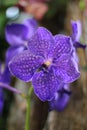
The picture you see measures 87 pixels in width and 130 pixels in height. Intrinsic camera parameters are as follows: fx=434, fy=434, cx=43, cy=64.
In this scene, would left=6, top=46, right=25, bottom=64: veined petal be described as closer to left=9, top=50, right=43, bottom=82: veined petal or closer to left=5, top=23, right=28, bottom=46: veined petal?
left=5, top=23, right=28, bottom=46: veined petal

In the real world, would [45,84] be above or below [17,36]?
below

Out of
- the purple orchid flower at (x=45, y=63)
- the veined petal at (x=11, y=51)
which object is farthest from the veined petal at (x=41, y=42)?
A: the veined petal at (x=11, y=51)

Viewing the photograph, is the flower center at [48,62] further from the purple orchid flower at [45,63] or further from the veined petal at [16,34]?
the veined petal at [16,34]

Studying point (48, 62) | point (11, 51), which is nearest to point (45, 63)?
point (48, 62)

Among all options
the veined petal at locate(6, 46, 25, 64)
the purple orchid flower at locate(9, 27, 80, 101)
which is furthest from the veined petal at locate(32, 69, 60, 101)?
the veined petal at locate(6, 46, 25, 64)

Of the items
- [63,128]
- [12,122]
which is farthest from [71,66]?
[12,122]

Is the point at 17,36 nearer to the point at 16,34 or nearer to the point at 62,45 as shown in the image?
the point at 16,34

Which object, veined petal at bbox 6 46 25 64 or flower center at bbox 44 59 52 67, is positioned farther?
Answer: veined petal at bbox 6 46 25 64

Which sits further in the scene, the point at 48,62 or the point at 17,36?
the point at 17,36
